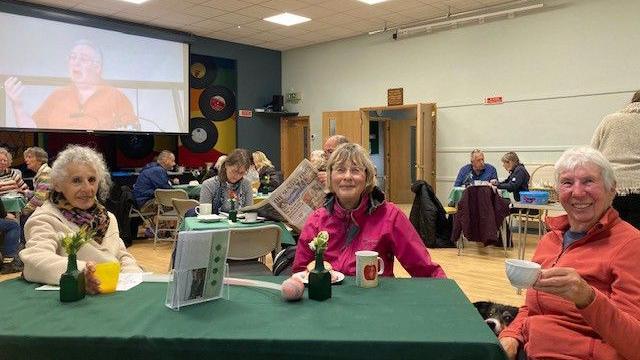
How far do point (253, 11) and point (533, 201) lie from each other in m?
5.53

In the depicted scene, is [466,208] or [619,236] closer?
[619,236]

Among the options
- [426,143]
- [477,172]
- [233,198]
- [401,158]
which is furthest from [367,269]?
[401,158]

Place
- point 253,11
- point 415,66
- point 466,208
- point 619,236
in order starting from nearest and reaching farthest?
1. point 619,236
2. point 466,208
3. point 253,11
4. point 415,66

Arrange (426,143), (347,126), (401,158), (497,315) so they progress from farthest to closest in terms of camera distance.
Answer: (401,158) < (347,126) < (426,143) < (497,315)

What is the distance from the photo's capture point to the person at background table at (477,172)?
7.31 meters

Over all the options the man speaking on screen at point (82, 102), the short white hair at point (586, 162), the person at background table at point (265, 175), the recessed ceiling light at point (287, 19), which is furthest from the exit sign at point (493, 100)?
the short white hair at point (586, 162)

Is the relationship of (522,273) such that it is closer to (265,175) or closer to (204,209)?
(204,209)

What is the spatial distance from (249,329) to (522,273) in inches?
28.0

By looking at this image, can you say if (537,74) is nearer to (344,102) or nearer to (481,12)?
(481,12)

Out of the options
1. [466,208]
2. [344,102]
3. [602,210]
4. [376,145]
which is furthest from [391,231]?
[376,145]

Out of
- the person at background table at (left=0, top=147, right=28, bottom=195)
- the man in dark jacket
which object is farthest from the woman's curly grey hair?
the man in dark jacket

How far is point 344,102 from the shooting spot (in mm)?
10102

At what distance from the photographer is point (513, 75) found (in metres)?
7.80

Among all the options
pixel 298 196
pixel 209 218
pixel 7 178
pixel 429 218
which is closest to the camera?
pixel 298 196
